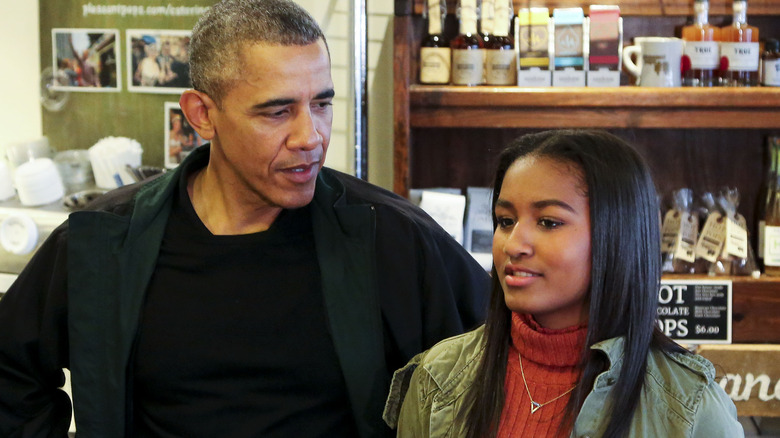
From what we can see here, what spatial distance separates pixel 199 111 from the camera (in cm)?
177

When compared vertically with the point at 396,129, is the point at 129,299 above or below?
below

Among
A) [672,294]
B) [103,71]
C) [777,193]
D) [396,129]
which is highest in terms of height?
[103,71]

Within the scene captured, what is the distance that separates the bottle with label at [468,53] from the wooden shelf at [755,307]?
0.76 meters

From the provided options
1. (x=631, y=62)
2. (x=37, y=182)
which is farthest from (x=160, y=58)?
(x=631, y=62)

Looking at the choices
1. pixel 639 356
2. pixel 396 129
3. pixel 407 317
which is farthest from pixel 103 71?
pixel 639 356

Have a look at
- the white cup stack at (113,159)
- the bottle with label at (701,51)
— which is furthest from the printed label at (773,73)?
the white cup stack at (113,159)

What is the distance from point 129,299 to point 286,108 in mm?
449

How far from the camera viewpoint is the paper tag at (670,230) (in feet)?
8.58

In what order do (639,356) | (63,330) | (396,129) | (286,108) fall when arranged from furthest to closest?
1. (396,129)
2. (63,330)
3. (286,108)
4. (639,356)

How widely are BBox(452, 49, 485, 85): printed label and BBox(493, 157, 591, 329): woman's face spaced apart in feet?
4.05

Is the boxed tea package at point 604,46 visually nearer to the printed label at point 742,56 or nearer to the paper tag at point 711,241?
the printed label at point 742,56

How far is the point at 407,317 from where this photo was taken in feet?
5.50

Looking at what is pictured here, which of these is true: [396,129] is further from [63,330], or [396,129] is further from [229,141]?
[63,330]

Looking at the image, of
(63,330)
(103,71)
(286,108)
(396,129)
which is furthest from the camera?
(103,71)
